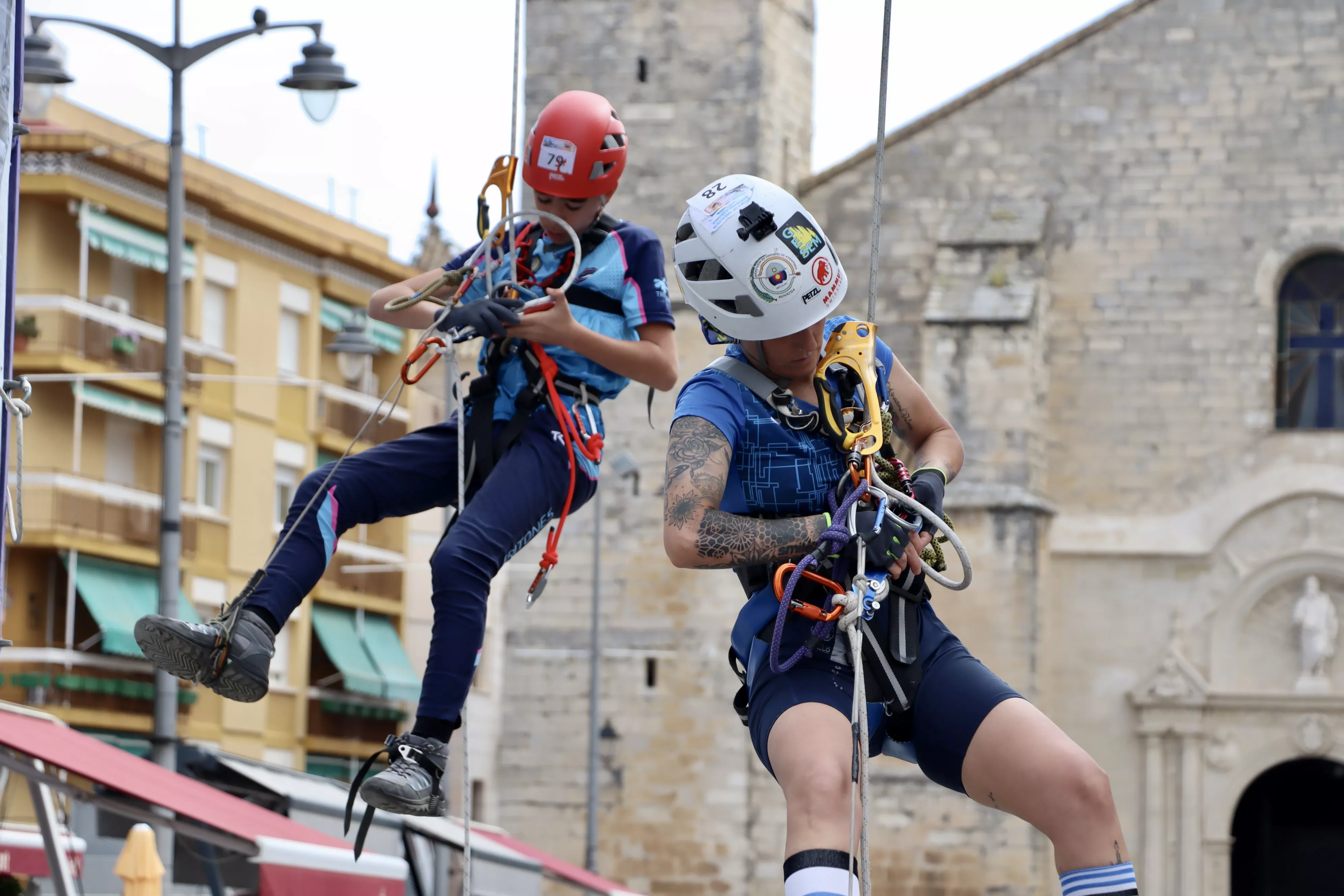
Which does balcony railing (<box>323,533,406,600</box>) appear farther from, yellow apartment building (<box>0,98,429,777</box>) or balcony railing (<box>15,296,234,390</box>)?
balcony railing (<box>15,296,234,390</box>)

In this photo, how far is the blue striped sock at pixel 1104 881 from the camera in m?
4.13

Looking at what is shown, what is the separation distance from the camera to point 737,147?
24234mm

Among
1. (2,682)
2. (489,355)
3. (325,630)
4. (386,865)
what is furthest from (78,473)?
(489,355)

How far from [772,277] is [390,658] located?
35.1 metres

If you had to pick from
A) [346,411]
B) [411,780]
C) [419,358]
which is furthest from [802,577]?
[346,411]

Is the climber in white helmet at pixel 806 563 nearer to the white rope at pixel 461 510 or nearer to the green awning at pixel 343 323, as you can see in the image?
the white rope at pixel 461 510

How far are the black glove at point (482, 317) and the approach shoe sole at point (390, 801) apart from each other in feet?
3.33

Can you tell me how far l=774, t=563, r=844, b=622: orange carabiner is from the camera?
4.36m

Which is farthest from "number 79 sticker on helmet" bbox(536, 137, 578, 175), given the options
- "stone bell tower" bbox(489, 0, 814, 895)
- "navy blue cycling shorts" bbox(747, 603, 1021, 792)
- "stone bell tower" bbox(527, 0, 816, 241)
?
"stone bell tower" bbox(527, 0, 816, 241)

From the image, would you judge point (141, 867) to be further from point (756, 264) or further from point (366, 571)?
point (366, 571)

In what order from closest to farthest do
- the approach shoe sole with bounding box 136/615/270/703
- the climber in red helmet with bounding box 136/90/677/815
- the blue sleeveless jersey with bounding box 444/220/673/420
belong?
the approach shoe sole with bounding box 136/615/270/703 < the climber in red helmet with bounding box 136/90/677/815 < the blue sleeveless jersey with bounding box 444/220/673/420

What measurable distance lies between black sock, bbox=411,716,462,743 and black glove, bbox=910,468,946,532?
115 centimetres

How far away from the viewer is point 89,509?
31250 millimetres

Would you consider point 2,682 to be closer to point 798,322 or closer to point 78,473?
point 78,473
